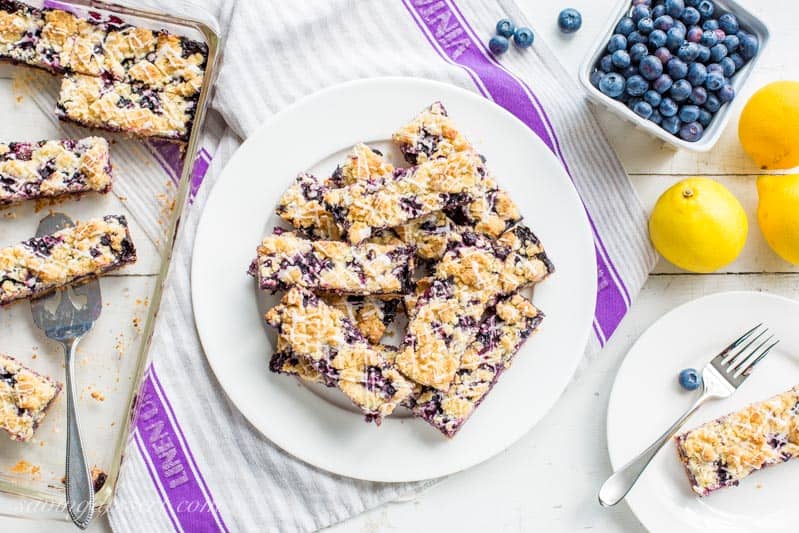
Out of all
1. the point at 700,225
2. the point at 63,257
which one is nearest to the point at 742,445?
the point at 700,225

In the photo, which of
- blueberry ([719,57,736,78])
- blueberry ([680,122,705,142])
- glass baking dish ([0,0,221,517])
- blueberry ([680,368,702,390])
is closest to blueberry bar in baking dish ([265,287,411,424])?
glass baking dish ([0,0,221,517])

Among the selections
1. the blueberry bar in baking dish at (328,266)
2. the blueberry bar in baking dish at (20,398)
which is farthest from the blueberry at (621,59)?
the blueberry bar in baking dish at (20,398)

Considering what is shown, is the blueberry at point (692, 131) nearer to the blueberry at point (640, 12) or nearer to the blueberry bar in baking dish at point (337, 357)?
the blueberry at point (640, 12)

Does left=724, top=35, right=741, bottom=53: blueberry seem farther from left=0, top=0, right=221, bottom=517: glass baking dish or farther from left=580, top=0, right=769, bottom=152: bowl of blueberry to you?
left=0, top=0, right=221, bottom=517: glass baking dish

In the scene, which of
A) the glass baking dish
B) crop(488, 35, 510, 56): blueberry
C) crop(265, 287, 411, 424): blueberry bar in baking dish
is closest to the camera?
crop(265, 287, 411, 424): blueberry bar in baking dish

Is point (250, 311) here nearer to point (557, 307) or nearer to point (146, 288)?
point (146, 288)

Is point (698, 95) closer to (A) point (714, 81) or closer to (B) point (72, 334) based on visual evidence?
(A) point (714, 81)

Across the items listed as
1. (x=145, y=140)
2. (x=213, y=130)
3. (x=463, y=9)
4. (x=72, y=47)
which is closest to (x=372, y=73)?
(x=463, y=9)
